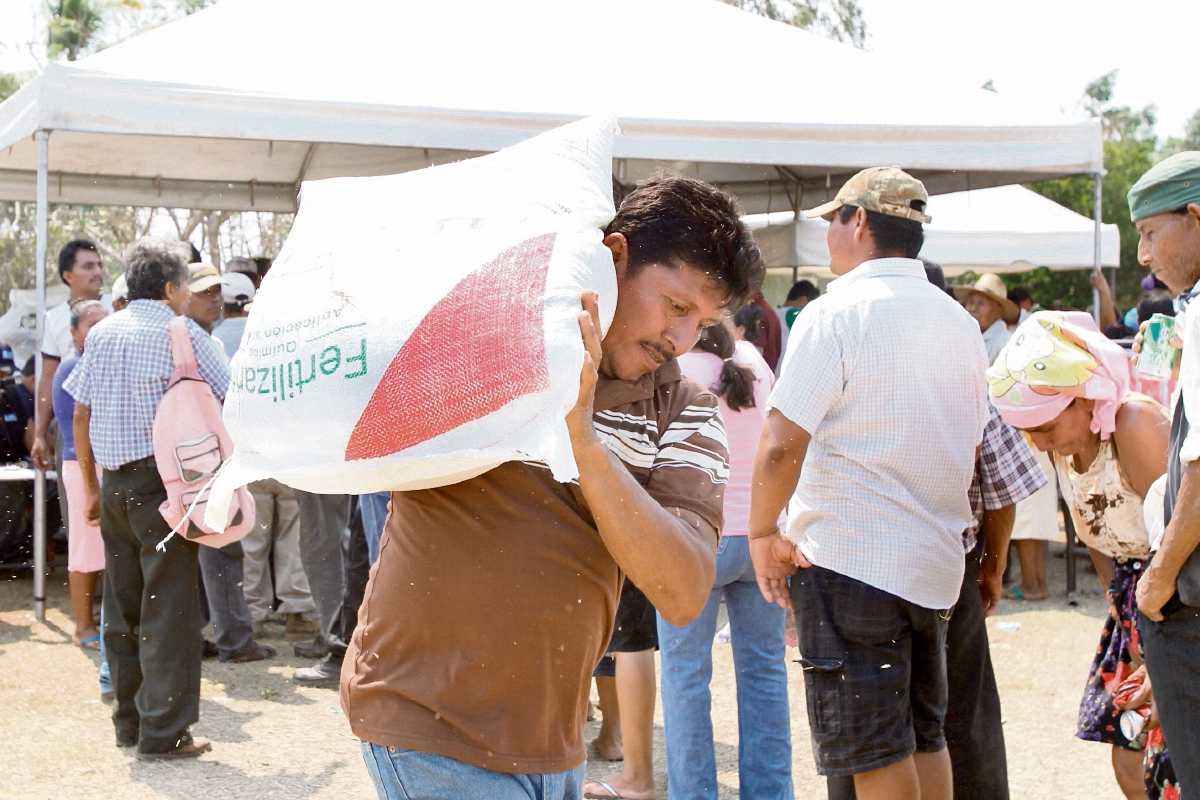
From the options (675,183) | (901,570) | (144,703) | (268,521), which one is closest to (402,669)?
(675,183)

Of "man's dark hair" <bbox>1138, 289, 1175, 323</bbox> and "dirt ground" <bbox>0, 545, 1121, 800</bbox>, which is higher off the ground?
"man's dark hair" <bbox>1138, 289, 1175, 323</bbox>

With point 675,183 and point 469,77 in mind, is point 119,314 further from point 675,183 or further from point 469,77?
point 675,183

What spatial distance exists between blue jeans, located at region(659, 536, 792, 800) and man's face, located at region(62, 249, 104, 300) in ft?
15.4

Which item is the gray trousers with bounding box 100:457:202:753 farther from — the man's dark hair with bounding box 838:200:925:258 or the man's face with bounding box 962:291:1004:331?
the man's face with bounding box 962:291:1004:331

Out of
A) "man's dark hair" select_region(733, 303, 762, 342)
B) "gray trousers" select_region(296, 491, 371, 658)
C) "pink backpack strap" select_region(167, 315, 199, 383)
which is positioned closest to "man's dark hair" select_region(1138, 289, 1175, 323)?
"man's dark hair" select_region(733, 303, 762, 342)

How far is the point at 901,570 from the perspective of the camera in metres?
3.13

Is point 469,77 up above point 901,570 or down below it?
above

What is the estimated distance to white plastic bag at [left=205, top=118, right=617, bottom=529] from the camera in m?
1.52

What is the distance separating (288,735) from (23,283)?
99.7ft

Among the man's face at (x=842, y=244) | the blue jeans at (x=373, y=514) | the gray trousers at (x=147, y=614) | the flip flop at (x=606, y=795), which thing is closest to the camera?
the man's face at (x=842, y=244)

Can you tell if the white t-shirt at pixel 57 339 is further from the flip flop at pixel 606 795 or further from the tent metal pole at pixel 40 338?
the flip flop at pixel 606 795

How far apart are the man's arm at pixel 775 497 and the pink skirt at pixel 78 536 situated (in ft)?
15.2

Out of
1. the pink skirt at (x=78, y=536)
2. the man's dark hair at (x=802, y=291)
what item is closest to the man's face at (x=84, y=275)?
the pink skirt at (x=78, y=536)

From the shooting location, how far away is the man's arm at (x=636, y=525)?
5.06ft
